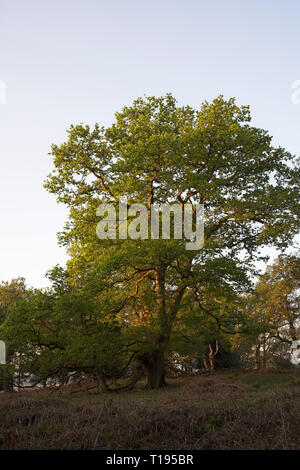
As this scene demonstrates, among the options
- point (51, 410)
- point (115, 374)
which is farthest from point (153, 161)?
point (51, 410)

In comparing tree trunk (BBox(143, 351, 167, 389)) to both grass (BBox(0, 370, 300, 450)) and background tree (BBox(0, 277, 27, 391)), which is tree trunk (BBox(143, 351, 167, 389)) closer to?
grass (BBox(0, 370, 300, 450))

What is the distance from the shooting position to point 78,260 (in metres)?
20.9

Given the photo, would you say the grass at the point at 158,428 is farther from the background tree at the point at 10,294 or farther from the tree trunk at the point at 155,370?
the background tree at the point at 10,294

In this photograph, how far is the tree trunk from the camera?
22.4m

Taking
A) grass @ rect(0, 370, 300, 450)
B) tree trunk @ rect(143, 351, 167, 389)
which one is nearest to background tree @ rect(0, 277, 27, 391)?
tree trunk @ rect(143, 351, 167, 389)

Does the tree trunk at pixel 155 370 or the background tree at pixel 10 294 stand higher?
the background tree at pixel 10 294

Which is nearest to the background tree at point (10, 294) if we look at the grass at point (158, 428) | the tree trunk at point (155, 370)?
the tree trunk at point (155, 370)

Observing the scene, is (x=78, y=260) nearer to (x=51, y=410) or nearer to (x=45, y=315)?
(x=45, y=315)

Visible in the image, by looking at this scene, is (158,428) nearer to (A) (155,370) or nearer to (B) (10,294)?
(A) (155,370)

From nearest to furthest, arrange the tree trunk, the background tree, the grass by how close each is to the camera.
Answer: the grass, the tree trunk, the background tree

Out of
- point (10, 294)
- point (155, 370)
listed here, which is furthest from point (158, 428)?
point (10, 294)

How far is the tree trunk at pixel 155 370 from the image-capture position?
2242 centimetres
